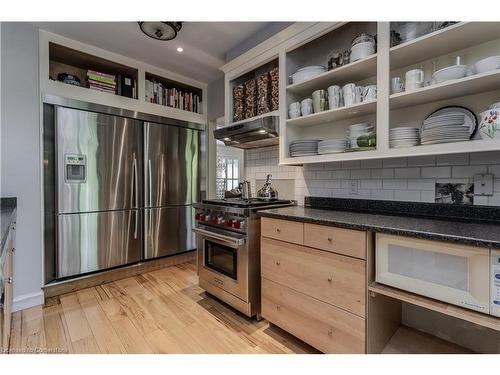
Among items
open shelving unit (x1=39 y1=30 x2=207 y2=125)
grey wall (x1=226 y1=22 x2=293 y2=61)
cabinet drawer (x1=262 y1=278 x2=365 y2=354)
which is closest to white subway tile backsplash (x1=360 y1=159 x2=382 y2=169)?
cabinet drawer (x1=262 y1=278 x2=365 y2=354)

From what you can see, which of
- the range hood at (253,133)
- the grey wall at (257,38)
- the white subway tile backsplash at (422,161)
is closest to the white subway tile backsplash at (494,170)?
the white subway tile backsplash at (422,161)

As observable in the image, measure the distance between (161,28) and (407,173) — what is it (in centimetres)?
230

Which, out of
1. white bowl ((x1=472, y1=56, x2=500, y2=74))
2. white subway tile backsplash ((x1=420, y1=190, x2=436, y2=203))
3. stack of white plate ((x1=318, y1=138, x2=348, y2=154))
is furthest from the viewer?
stack of white plate ((x1=318, y1=138, x2=348, y2=154))

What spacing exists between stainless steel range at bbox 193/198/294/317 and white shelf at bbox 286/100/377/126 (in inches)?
29.4

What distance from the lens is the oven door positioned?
1929 millimetres

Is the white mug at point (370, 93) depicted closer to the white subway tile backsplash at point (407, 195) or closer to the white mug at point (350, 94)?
the white mug at point (350, 94)

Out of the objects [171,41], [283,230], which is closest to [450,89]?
[283,230]

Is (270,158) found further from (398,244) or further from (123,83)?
(123,83)

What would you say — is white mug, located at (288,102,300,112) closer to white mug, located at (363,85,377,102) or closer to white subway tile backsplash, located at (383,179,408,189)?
white mug, located at (363,85,377,102)

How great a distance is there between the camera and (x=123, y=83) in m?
2.78

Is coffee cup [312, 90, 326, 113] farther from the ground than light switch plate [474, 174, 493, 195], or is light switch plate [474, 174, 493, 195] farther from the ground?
coffee cup [312, 90, 326, 113]

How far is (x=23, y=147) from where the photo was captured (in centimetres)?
213

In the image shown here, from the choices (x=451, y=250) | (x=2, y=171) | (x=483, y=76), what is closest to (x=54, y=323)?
(x=2, y=171)

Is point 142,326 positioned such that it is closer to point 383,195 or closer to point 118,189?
point 118,189
